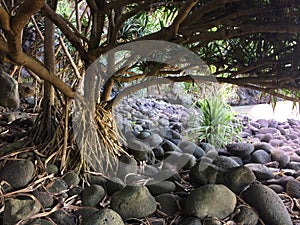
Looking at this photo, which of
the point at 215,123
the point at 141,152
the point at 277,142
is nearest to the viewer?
the point at 141,152

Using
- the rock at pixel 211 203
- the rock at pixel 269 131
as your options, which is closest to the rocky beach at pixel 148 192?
the rock at pixel 211 203

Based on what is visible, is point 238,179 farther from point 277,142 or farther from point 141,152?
point 277,142

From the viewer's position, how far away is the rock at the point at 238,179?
1241mm

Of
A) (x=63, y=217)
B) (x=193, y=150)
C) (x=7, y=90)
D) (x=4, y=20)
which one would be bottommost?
(x=63, y=217)

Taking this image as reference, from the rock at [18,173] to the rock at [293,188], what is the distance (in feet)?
3.64

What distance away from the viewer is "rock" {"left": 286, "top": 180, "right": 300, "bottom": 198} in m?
1.35

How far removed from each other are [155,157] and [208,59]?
614 millimetres

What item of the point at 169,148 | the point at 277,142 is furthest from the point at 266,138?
the point at 169,148

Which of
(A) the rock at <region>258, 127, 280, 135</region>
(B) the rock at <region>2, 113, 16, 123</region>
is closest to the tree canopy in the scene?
(B) the rock at <region>2, 113, 16, 123</region>

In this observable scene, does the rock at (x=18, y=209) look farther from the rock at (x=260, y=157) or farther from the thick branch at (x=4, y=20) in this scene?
the rock at (x=260, y=157)

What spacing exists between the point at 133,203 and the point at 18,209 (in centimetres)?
38

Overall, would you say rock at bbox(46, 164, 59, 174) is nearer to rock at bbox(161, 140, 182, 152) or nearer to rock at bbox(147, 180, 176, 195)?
rock at bbox(147, 180, 176, 195)

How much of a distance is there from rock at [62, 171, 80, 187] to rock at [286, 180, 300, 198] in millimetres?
935

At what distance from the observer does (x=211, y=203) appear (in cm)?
109
